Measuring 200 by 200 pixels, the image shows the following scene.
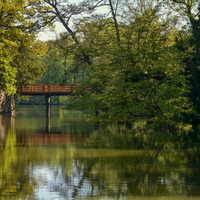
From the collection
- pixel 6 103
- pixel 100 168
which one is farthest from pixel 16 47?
pixel 100 168

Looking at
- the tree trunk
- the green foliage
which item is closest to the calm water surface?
the green foliage

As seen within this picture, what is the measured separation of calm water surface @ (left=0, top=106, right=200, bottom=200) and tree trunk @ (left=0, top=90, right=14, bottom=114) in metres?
33.5

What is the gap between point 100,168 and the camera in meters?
18.0

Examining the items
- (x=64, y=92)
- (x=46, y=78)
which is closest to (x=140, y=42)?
(x=64, y=92)

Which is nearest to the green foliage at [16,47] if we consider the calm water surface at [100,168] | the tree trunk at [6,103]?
the tree trunk at [6,103]

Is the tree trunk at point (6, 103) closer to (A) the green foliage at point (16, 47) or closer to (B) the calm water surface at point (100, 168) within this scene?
(A) the green foliage at point (16, 47)

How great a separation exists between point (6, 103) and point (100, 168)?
46.8 metres

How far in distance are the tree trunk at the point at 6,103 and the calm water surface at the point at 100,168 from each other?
3348 centimetres

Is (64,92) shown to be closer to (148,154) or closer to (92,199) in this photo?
(148,154)

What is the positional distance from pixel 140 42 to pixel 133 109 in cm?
451

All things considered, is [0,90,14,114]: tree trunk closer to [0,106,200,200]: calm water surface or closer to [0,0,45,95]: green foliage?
[0,0,45,95]: green foliage

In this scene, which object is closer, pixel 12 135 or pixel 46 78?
pixel 12 135

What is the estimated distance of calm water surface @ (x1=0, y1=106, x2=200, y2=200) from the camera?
1384 centimetres

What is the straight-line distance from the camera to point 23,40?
5156cm
